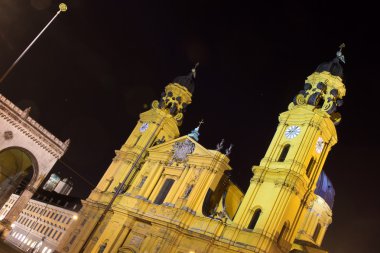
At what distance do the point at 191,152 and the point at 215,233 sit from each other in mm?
9610

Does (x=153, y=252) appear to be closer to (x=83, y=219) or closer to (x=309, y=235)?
(x=83, y=219)

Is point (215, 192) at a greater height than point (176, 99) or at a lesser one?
lesser

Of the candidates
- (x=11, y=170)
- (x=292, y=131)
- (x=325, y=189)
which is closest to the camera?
(x=292, y=131)

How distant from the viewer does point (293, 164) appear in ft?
110

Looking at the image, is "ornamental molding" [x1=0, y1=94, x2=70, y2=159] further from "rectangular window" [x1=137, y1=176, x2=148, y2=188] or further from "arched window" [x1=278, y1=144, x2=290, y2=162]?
"arched window" [x1=278, y1=144, x2=290, y2=162]

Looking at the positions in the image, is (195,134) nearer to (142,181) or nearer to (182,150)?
(182,150)

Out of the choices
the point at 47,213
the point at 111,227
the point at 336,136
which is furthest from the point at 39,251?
the point at 336,136

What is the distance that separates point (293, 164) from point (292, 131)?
3622 mm

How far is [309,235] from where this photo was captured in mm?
49062

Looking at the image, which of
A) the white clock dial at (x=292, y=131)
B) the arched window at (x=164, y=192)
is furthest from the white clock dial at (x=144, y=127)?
the white clock dial at (x=292, y=131)

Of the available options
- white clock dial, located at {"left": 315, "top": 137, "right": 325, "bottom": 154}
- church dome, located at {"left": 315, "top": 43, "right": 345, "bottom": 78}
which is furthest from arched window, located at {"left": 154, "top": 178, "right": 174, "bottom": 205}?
church dome, located at {"left": 315, "top": 43, "right": 345, "bottom": 78}

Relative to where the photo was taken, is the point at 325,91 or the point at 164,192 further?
the point at 164,192

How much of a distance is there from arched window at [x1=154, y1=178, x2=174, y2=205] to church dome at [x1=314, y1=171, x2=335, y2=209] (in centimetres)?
1972

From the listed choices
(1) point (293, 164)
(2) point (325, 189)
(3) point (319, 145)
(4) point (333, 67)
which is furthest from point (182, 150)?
(2) point (325, 189)
